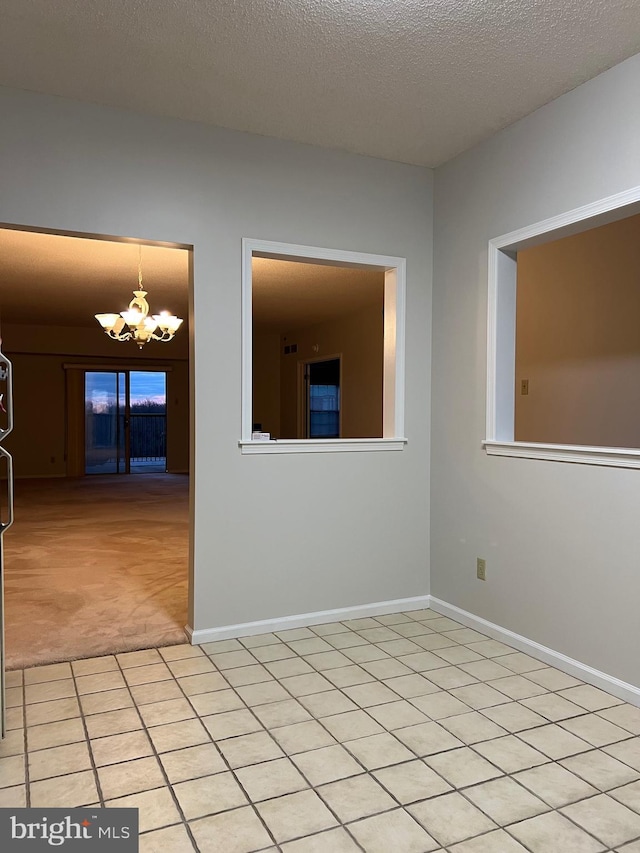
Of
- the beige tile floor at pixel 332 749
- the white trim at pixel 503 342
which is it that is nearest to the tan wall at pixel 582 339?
the white trim at pixel 503 342

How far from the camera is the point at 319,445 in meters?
3.62

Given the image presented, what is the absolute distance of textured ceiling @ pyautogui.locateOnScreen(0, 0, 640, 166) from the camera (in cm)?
235

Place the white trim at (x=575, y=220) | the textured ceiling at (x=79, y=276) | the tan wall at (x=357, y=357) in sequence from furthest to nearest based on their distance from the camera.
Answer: the tan wall at (x=357, y=357)
the textured ceiling at (x=79, y=276)
the white trim at (x=575, y=220)

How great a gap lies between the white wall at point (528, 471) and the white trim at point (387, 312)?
23 cm

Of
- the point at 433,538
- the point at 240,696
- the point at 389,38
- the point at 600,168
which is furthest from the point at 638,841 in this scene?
the point at 389,38

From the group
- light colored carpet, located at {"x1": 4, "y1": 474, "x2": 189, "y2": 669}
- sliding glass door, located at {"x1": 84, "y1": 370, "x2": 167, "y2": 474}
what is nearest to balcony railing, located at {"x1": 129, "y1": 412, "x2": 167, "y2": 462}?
sliding glass door, located at {"x1": 84, "y1": 370, "x2": 167, "y2": 474}

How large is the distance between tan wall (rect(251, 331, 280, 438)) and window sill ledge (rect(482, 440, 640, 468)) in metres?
7.36

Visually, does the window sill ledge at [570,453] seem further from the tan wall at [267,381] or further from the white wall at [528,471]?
the tan wall at [267,381]

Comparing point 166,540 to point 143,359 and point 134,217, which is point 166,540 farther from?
point 143,359

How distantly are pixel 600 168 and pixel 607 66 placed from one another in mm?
409

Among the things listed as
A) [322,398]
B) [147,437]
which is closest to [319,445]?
[322,398]

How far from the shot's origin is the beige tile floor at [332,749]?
1.85 metres

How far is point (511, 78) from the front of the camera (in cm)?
282

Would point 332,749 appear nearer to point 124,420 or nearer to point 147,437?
point 124,420
